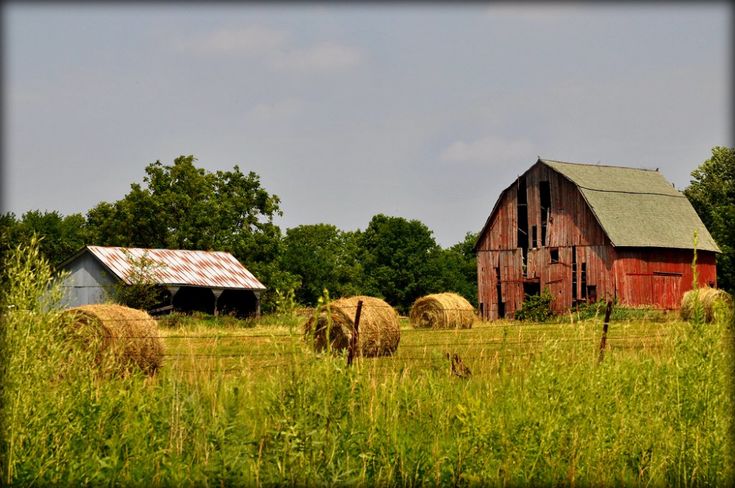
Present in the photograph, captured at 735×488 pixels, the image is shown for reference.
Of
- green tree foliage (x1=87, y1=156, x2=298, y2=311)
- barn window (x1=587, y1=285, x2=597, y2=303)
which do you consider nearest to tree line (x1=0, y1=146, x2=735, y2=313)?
green tree foliage (x1=87, y1=156, x2=298, y2=311)

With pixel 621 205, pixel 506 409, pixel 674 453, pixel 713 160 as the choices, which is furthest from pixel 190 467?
pixel 713 160

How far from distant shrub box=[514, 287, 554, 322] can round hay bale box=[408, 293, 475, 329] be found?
30.7 ft

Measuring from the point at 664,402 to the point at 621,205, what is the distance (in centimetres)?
3535

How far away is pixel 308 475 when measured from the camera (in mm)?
5777

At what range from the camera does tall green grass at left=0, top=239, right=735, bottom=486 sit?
19.7ft

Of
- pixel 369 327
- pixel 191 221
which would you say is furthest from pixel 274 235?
pixel 369 327

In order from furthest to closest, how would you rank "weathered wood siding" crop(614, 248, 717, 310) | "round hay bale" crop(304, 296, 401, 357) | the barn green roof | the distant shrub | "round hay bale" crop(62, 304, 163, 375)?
1. the distant shrub
2. the barn green roof
3. "weathered wood siding" crop(614, 248, 717, 310)
4. "round hay bale" crop(304, 296, 401, 357)
5. "round hay bale" crop(62, 304, 163, 375)

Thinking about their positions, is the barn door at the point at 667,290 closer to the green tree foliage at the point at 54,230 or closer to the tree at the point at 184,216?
the tree at the point at 184,216

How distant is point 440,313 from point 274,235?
2756 centimetres

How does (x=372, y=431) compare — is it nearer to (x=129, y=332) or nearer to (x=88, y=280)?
(x=129, y=332)

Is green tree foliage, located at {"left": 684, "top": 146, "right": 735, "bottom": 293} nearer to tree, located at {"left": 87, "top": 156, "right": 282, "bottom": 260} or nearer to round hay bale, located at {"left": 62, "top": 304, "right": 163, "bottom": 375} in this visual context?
tree, located at {"left": 87, "top": 156, "right": 282, "bottom": 260}

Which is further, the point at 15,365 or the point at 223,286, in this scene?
the point at 223,286

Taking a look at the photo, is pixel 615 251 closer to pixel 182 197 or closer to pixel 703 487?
pixel 182 197

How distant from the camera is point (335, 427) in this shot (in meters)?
6.31
